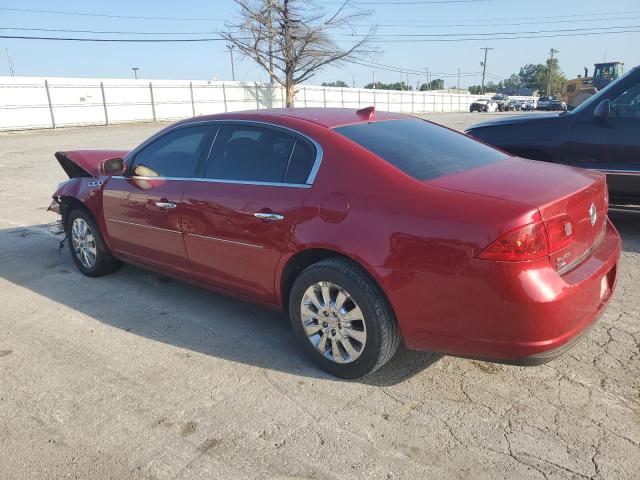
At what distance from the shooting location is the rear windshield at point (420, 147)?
320 cm

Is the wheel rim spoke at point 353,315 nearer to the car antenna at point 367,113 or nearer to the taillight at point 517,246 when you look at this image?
the taillight at point 517,246

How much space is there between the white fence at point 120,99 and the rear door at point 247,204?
93.0 feet

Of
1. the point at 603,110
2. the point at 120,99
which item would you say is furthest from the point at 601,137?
the point at 120,99

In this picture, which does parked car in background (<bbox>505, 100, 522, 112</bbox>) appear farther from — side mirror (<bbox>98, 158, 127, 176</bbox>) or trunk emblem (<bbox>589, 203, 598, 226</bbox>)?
Result: trunk emblem (<bbox>589, 203, 598, 226</bbox>)

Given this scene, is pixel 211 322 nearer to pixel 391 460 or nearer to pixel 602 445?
pixel 391 460

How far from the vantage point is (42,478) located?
252 centimetres

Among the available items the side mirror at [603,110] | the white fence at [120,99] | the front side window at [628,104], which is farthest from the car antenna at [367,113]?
the white fence at [120,99]

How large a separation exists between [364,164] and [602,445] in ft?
6.22

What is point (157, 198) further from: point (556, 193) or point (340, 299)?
point (556, 193)

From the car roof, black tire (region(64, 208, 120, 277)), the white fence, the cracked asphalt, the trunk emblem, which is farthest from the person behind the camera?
the white fence

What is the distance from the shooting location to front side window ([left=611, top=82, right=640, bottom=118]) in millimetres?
5742

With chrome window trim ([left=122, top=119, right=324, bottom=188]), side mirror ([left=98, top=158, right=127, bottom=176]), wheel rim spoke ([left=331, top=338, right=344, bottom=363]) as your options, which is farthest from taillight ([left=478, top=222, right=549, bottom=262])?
side mirror ([left=98, top=158, right=127, bottom=176])

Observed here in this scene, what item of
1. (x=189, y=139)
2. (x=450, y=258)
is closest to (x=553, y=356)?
(x=450, y=258)

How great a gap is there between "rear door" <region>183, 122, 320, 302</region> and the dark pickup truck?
3.69m
